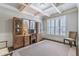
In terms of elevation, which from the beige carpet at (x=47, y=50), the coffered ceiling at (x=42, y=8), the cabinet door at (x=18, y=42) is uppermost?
the coffered ceiling at (x=42, y=8)

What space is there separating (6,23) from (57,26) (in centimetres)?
96

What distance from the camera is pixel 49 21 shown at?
157 cm

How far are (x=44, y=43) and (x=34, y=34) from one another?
0.88 ft

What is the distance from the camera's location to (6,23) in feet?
4.51

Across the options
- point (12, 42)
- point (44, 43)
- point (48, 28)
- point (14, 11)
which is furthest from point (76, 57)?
point (14, 11)

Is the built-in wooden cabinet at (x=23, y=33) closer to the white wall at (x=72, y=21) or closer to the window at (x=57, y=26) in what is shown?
the window at (x=57, y=26)

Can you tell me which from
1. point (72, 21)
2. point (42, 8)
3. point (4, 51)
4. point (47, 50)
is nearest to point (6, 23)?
point (4, 51)

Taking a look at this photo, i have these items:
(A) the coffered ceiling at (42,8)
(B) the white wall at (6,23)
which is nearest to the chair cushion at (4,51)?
(B) the white wall at (6,23)

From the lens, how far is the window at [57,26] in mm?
1497

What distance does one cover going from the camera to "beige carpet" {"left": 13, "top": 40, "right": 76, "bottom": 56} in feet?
4.75

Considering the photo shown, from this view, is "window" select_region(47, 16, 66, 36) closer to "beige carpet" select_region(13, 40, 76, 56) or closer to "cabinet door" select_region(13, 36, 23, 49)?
"beige carpet" select_region(13, 40, 76, 56)

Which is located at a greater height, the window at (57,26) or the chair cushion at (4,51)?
the window at (57,26)

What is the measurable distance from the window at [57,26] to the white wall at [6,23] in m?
0.58

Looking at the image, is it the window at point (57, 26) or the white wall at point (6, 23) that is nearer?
the white wall at point (6, 23)
